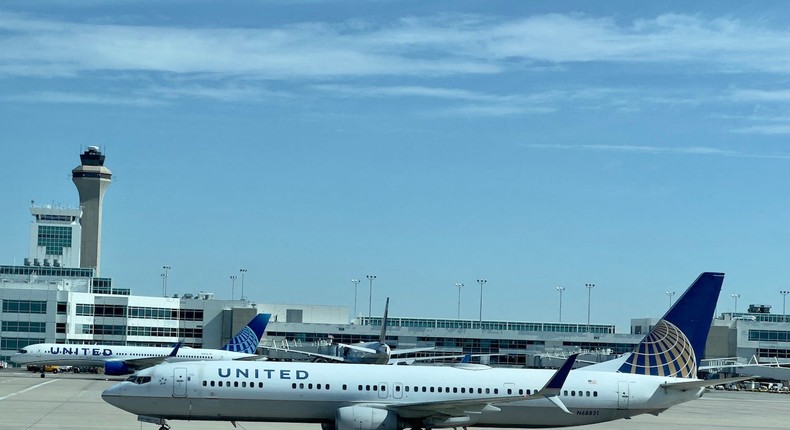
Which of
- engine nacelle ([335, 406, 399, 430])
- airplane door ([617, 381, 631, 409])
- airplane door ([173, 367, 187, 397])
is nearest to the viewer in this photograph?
engine nacelle ([335, 406, 399, 430])

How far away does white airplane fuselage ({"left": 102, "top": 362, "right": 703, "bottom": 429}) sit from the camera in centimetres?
4591

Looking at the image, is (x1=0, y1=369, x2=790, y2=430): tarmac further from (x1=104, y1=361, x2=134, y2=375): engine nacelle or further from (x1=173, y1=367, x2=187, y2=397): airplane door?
(x1=173, y1=367, x2=187, y2=397): airplane door

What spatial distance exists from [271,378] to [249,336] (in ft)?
252

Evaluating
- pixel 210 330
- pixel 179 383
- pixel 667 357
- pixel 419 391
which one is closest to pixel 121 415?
pixel 179 383

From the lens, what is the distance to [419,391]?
4728cm

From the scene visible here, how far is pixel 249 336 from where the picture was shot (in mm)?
122250

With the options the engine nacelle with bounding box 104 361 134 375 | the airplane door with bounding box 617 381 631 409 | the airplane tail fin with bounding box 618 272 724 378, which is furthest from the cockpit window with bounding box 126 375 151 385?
the engine nacelle with bounding box 104 361 134 375

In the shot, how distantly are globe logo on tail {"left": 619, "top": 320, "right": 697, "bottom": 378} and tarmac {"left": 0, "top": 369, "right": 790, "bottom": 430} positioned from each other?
269 inches

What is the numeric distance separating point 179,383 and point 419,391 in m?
10.3

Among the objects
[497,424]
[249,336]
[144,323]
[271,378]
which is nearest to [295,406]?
[271,378]

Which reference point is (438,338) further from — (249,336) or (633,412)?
(633,412)

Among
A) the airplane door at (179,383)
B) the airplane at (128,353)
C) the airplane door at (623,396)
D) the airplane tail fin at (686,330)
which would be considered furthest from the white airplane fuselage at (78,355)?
the airplane door at (623,396)

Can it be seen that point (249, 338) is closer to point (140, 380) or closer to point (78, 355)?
point (78, 355)

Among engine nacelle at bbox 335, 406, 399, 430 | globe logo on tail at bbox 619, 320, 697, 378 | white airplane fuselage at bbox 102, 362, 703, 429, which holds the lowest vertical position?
engine nacelle at bbox 335, 406, 399, 430
